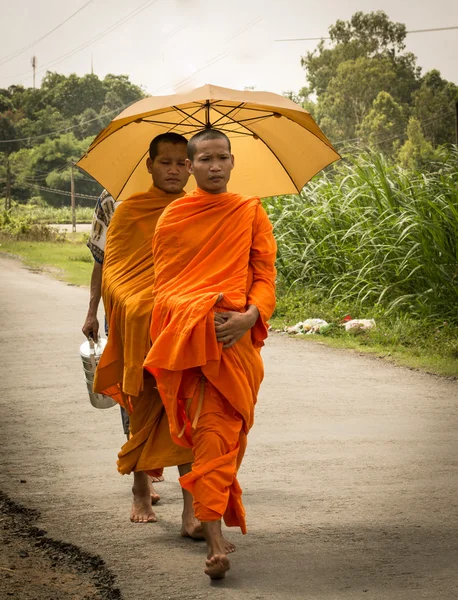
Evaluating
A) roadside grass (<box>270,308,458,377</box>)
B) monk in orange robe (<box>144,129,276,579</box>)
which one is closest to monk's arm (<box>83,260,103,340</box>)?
monk in orange robe (<box>144,129,276,579</box>)

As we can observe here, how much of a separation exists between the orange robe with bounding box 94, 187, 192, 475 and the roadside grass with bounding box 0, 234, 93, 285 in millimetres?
14520

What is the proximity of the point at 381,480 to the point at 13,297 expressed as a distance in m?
11.8

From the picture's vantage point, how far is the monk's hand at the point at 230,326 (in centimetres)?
417

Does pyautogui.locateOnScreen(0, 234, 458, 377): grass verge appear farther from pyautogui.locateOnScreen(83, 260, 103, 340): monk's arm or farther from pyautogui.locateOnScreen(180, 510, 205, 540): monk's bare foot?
pyautogui.locateOnScreen(180, 510, 205, 540): monk's bare foot

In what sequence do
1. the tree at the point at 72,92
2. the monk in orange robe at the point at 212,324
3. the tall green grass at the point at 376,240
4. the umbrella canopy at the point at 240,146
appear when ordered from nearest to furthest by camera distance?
the monk in orange robe at the point at 212,324, the umbrella canopy at the point at 240,146, the tall green grass at the point at 376,240, the tree at the point at 72,92

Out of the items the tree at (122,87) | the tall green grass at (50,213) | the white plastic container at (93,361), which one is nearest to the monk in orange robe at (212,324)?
the white plastic container at (93,361)

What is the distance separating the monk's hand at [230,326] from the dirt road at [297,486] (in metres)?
0.97

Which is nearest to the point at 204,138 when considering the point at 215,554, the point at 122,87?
the point at 215,554

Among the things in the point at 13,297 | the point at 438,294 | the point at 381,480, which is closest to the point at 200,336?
the point at 381,480

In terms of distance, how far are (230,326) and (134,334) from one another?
0.73 metres

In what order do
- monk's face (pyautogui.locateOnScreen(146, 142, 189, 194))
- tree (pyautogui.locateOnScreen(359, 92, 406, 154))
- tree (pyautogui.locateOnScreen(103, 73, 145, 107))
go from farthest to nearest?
1. tree (pyautogui.locateOnScreen(103, 73, 145, 107))
2. tree (pyautogui.locateOnScreen(359, 92, 406, 154))
3. monk's face (pyautogui.locateOnScreen(146, 142, 189, 194))

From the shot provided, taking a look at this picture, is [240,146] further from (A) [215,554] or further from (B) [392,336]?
(B) [392,336]

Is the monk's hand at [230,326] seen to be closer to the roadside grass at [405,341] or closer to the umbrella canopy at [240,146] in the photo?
the umbrella canopy at [240,146]

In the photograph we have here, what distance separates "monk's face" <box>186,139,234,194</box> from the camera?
14.3 ft
